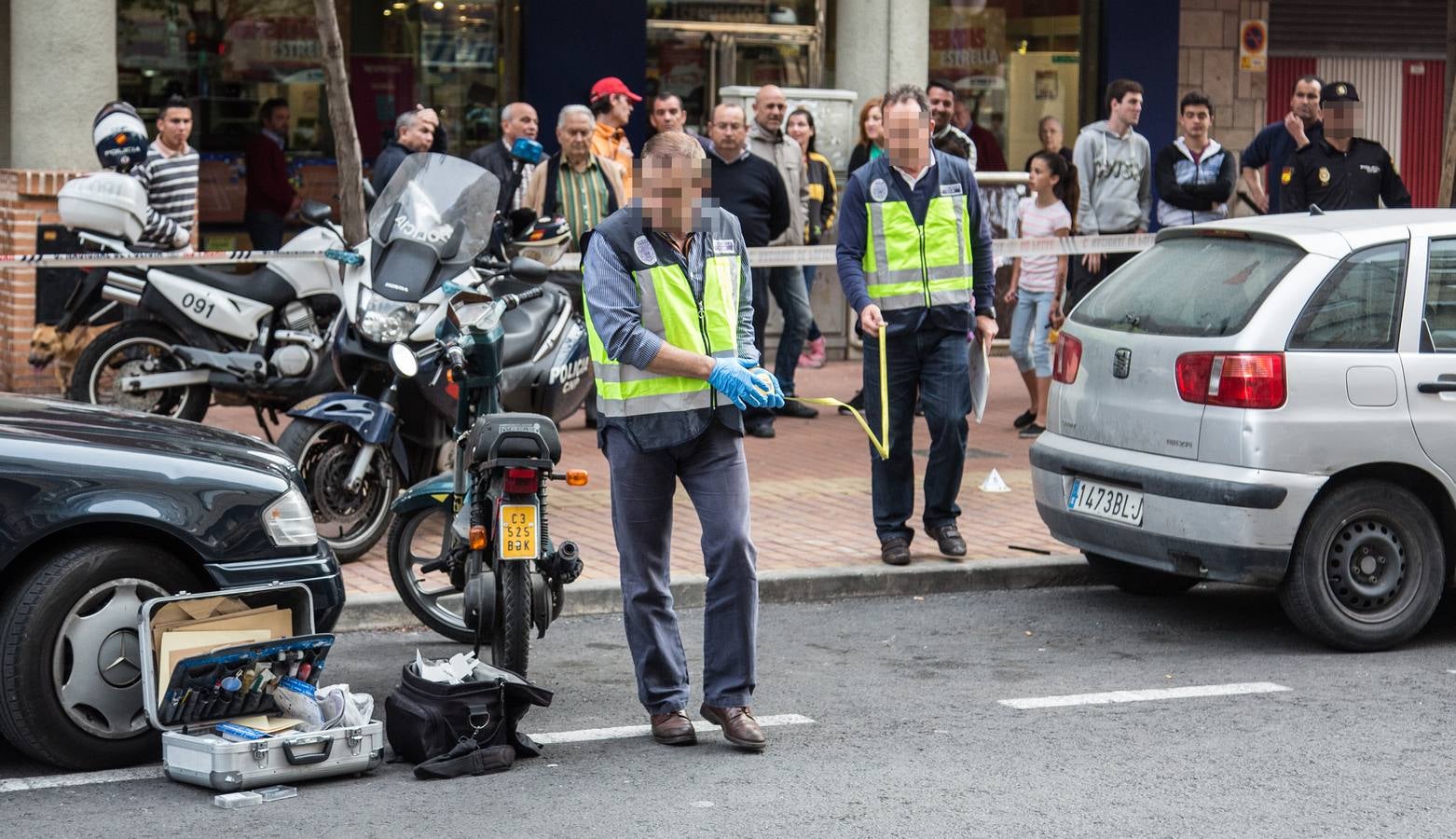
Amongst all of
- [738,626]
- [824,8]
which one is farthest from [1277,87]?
[738,626]

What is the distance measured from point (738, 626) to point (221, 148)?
10.8m

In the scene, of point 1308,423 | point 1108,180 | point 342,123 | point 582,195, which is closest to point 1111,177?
point 1108,180

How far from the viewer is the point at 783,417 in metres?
12.7

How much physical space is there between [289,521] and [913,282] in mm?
3239

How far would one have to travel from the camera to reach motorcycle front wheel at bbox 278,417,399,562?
8039 millimetres

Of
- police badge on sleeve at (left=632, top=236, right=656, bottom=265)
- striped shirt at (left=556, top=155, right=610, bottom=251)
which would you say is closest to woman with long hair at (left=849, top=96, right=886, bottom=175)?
striped shirt at (left=556, top=155, right=610, bottom=251)

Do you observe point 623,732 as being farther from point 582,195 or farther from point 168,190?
point 168,190

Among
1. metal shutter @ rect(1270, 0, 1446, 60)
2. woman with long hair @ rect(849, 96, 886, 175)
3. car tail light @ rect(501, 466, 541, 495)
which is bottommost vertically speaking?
car tail light @ rect(501, 466, 541, 495)

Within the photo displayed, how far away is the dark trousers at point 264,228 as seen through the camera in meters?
15.1

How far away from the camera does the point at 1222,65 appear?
18219 millimetres

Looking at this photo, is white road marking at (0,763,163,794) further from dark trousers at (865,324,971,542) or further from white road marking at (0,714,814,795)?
dark trousers at (865,324,971,542)

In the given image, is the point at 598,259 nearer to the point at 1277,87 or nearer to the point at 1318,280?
the point at 1318,280

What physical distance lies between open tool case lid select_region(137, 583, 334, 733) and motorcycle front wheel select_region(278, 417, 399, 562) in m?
2.29

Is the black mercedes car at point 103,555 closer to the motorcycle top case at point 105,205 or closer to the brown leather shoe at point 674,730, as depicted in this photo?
the brown leather shoe at point 674,730
